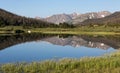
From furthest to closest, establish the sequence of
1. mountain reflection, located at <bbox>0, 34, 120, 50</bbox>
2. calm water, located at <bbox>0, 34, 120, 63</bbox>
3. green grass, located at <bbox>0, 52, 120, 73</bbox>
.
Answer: mountain reflection, located at <bbox>0, 34, 120, 50</bbox> < calm water, located at <bbox>0, 34, 120, 63</bbox> < green grass, located at <bbox>0, 52, 120, 73</bbox>

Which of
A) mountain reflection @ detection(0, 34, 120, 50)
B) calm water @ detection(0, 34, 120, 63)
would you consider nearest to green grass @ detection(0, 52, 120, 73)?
calm water @ detection(0, 34, 120, 63)

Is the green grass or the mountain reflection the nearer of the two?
the green grass

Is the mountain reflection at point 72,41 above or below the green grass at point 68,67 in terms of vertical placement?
below

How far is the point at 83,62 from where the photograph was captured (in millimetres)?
23922

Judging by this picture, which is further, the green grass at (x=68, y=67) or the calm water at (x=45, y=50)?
the calm water at (x=45, y=50)

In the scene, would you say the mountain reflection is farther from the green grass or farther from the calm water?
the green grass

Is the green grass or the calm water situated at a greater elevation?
the green grass

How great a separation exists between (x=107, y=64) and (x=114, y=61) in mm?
747

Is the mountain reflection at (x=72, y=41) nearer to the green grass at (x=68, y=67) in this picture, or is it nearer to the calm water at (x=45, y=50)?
the calm water at (x=45, y=50)

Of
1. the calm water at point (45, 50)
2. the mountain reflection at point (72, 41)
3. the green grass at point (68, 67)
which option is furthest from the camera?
the mountain reflection at point (72, 41)

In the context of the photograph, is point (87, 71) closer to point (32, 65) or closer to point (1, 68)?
point (32, 65)

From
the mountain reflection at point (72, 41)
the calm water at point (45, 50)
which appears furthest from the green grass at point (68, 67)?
the mountain reflection at point (72, 41)

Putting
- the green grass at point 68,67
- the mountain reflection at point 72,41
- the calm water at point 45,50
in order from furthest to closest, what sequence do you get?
the mountain reflection at point 72,41 < the calm water at point 45,50 < the green grass at point 68,67

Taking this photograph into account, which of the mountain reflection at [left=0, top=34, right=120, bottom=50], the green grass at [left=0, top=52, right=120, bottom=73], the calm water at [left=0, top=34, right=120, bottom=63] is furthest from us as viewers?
the mountain reflection at [left=0, top=34, right=120, bottom=50]
